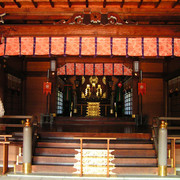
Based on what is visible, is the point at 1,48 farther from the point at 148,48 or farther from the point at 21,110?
the point at 21,110

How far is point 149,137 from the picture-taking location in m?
6.46

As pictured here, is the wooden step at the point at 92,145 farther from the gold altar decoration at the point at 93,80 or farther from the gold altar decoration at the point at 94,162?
the gold altar decoration at the point at 93,80

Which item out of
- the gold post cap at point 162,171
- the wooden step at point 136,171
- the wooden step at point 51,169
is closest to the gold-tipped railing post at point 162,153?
the gold post cap at point 162,171

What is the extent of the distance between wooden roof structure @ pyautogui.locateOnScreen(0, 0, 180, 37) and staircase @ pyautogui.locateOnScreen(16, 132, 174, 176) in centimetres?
248

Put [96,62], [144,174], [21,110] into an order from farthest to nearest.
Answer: [21,110], [96,62], [144,174]

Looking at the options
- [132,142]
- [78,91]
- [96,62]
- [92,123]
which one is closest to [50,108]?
[92,123]

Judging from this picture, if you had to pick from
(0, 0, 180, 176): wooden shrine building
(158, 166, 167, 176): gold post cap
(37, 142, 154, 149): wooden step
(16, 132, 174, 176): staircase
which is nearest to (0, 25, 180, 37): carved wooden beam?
(0, 0, 180, 176): wooden shrine building

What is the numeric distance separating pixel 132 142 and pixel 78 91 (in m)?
10.4

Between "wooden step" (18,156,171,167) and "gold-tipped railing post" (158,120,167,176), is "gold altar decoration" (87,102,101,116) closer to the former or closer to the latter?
"wooden step" (18,156,171,167)

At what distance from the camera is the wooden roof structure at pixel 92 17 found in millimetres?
5559

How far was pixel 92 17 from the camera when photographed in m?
5.73

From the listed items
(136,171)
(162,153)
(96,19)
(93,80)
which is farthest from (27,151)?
(93,80)

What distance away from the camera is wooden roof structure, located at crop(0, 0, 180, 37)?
5559 millimetres

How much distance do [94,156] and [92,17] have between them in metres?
3.09
